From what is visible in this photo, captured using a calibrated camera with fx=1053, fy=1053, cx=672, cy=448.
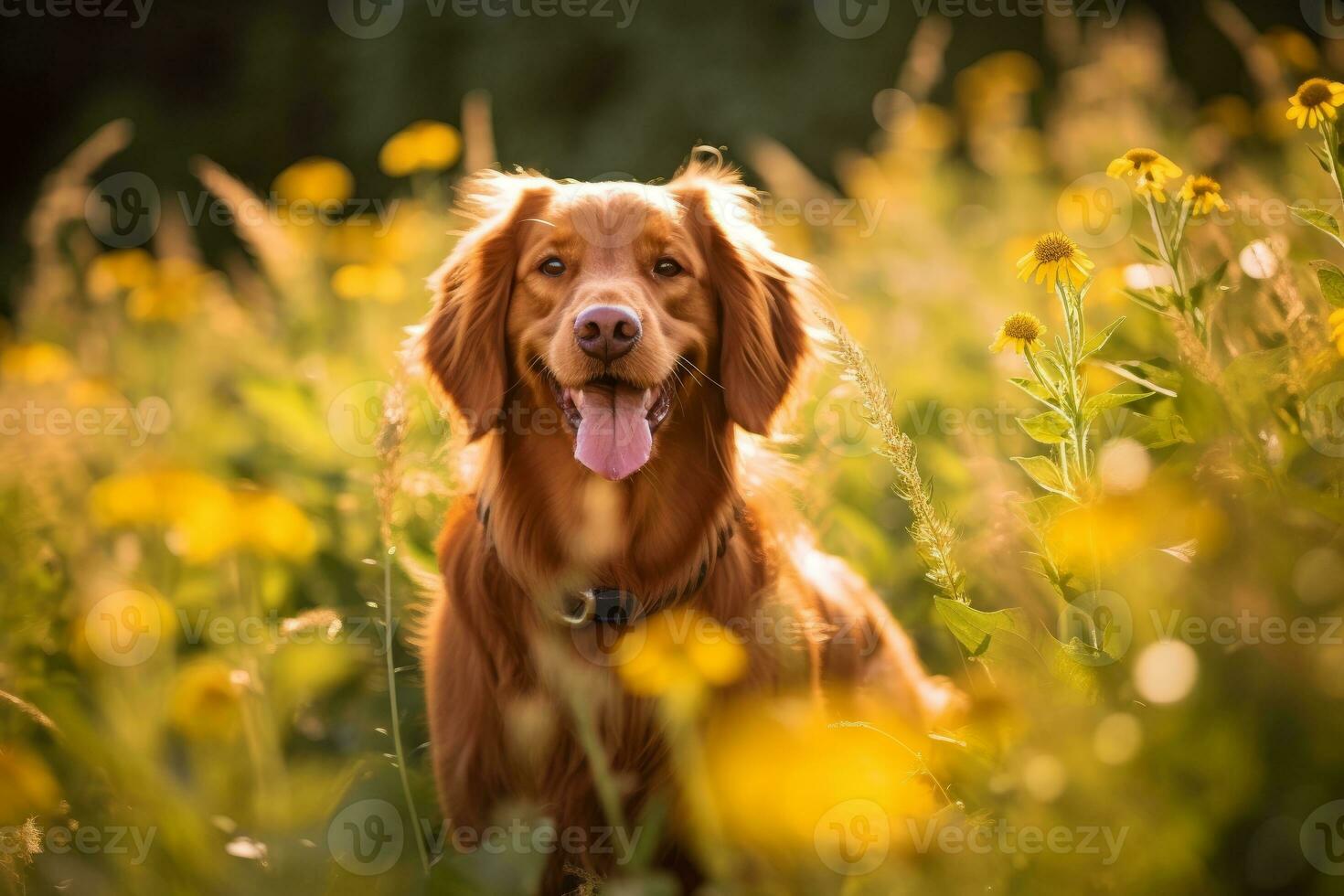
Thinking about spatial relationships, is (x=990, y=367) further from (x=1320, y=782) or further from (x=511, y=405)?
(x=1320, y=782)

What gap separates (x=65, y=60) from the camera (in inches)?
324

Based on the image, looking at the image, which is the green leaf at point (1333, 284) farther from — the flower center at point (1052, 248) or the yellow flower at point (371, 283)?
the yellow flower at point (371, 283)

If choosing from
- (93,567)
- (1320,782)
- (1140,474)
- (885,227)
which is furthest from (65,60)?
(1320,782)

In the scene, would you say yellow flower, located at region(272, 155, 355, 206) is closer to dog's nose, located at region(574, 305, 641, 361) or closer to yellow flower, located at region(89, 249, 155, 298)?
yellow flower, located at region(89, 249, 155, 298)

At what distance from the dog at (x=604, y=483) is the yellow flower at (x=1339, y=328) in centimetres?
109

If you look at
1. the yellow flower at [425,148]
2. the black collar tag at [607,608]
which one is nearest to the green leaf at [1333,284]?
the black collar tag at [607,608]

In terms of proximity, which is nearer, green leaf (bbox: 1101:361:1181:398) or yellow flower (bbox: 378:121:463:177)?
green leaf (bbox: 1101:361:1181:398)

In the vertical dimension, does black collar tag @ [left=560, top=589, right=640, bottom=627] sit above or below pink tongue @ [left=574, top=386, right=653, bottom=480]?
below

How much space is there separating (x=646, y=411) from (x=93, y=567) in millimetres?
1335

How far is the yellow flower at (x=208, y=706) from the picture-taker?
2018 mm

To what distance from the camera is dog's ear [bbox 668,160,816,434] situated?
262 cm

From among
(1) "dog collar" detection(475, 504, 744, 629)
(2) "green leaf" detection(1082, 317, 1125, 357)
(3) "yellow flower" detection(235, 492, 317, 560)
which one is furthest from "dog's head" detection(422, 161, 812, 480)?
(2) "green leaf" detection(1082, 317, 1125, 357)

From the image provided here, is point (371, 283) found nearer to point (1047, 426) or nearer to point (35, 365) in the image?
point (35, 365)

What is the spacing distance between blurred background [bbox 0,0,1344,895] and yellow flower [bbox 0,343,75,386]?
1.0 inches
